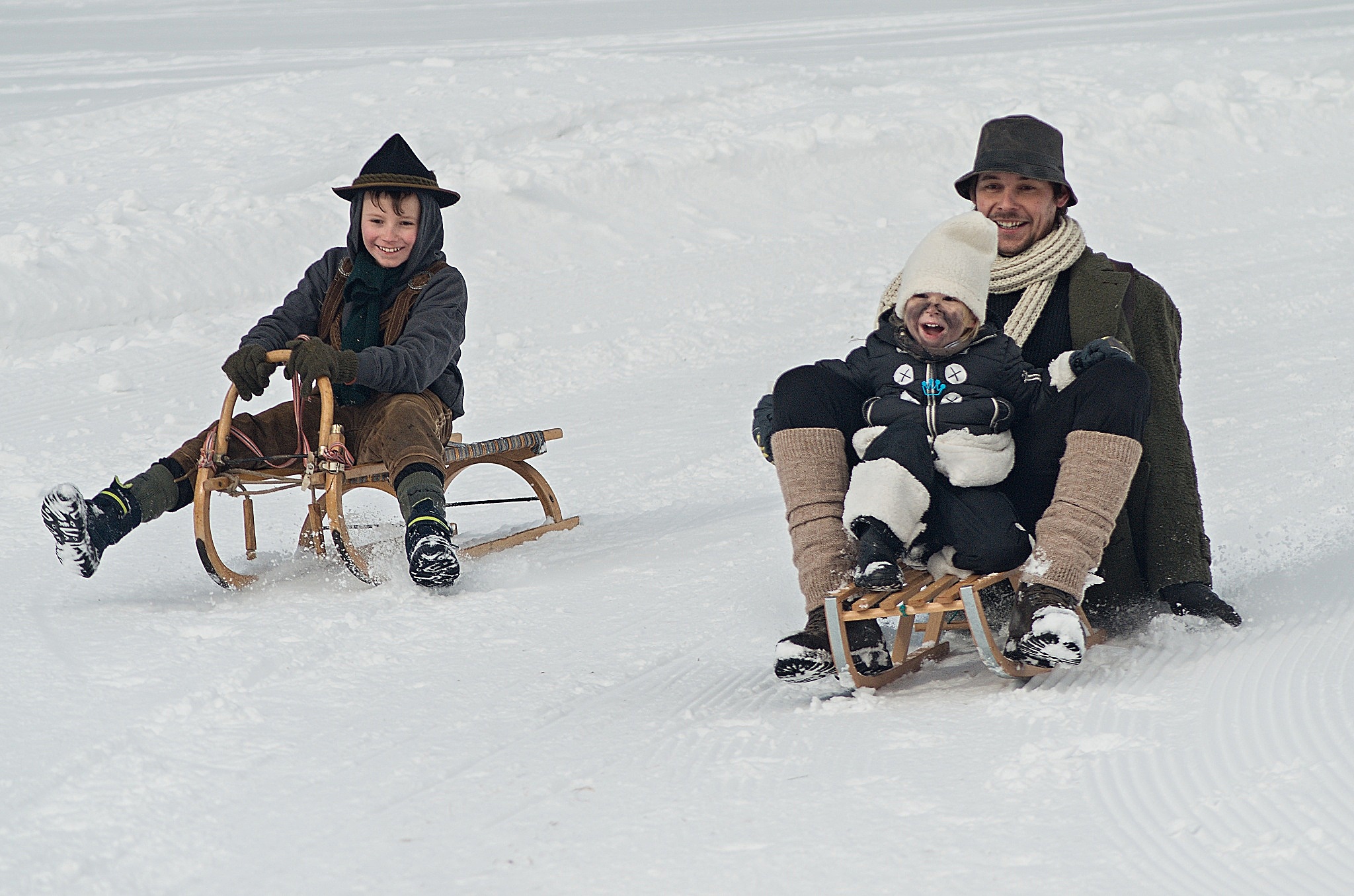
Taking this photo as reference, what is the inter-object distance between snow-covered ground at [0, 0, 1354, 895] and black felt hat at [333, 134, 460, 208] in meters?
1.12

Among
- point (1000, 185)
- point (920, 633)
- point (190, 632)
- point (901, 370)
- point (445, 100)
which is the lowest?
point (920, 633)

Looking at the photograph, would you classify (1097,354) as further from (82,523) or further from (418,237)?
(82,523)

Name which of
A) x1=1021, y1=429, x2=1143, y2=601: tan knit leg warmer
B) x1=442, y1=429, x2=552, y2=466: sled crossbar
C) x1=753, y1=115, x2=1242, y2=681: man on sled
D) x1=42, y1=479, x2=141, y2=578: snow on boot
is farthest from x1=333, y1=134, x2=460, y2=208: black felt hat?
x1=1021, y1=429, x2=1143, y2=601: tan knit leg warmer

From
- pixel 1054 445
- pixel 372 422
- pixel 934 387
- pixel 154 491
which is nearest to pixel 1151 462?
pixel 1054 445

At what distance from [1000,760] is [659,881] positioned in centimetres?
68

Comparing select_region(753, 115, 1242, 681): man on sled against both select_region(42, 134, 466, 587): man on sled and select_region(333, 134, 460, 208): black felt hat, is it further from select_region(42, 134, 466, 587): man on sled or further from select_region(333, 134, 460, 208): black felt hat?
select_region(333, 134, 460, 208): black felt hat

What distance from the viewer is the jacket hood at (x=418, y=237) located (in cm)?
422

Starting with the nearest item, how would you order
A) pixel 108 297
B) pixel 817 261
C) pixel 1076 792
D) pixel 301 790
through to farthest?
pixel 1076 792 < pixel 301 790 < pixel 108 297 < pixel 817 261

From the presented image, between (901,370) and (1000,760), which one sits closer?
(1000,760)

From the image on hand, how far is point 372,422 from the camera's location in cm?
412

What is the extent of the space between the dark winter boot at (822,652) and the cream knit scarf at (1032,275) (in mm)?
851

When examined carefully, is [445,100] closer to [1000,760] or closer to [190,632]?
[190,632]

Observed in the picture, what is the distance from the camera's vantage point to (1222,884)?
1.88m

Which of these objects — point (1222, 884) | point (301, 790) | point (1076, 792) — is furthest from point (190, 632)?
point (1222, 884)
